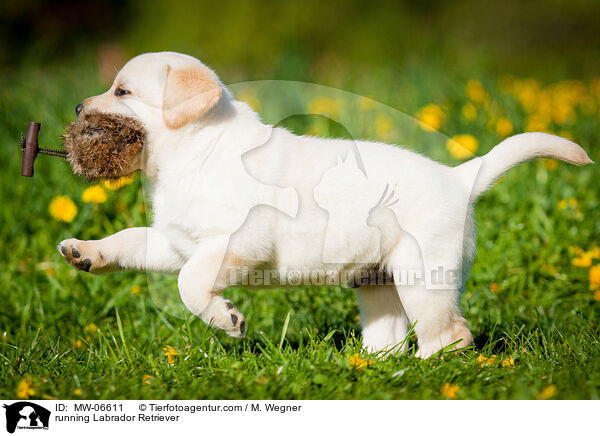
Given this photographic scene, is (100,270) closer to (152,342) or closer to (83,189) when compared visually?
(152,342)

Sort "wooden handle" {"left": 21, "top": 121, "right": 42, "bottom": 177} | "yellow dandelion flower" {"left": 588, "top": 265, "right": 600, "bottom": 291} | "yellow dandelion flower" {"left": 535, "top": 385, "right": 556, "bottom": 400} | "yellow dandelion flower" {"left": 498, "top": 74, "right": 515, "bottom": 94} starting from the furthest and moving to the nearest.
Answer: "yellow dandelion flower" {"left": 498, "top": 74, "right": 515, "bottom": 94}
"yellow dandelion flower" {"left": 588, "top": 265, "right": 600, "bottom": 291}
"wooden handle" {"left": 21, "top": 121, "right": 42, "bottom": 177}
"yellow dandelion flower" {"left": 535, "top": 385, "right": 556, "bottom": 400}

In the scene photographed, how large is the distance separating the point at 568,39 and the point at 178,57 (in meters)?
8.79

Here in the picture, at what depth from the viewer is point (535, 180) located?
411 centimetres

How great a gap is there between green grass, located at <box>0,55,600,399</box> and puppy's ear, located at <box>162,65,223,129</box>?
0.88 meters

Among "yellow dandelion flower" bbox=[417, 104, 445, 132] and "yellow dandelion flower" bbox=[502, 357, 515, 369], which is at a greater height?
"yellow dandelion flower" bbox=[417, 104, 445, 132]

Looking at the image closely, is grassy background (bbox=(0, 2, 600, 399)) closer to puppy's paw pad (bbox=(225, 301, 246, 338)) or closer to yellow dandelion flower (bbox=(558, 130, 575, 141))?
yellow dandelion flower (bbox=(558, 130, 575, 141))

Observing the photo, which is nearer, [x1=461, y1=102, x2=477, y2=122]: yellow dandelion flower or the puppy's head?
the puppy's head

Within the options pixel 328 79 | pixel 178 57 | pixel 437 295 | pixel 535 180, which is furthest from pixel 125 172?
pixel 328 79

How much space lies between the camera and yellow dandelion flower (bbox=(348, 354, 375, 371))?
2.34 m

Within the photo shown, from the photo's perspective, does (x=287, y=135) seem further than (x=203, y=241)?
Yes

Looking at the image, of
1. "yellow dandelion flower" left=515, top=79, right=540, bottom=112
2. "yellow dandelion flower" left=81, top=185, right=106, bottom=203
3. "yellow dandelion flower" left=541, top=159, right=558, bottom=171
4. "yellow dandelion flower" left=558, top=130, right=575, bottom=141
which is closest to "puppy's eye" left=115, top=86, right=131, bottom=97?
"yellow dandelion flower" left=81, top=185, right=106, bottom=203

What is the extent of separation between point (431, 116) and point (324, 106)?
1.19 metres

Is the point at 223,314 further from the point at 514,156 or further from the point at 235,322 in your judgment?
the point at 514,156
